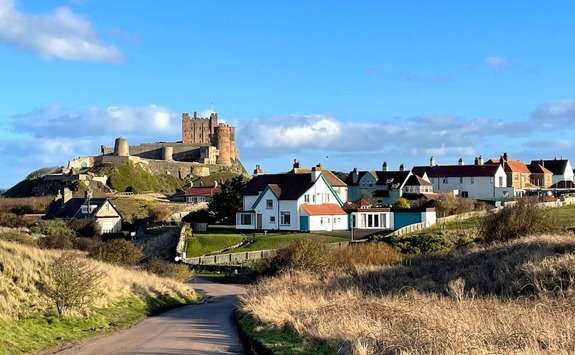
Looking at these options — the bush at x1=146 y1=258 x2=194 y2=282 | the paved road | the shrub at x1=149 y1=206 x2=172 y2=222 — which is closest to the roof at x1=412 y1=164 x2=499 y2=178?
the shrub at x1=149 y1=206 x2=172 y2=222

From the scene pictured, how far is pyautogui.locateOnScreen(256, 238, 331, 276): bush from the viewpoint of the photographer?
1235 inches

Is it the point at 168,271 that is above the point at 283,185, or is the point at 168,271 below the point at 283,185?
below

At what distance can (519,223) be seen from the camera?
129ft

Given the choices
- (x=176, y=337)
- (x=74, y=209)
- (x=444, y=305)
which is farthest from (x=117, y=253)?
(x=74, y=209)

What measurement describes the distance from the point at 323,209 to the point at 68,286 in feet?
145

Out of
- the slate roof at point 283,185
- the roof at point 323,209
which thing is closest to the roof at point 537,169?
the roof at point 323,209

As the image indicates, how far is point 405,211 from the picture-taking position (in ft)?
209

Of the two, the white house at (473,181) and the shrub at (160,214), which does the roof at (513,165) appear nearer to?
the white house at (473,181)

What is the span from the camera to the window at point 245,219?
6444 cm

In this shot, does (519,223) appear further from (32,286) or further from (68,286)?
(32,286)

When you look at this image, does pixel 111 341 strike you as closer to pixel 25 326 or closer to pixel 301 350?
pixel 25 326

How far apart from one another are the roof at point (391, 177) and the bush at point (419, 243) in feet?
101

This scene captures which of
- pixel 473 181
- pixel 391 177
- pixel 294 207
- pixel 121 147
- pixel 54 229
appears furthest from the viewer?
pixel 121 147

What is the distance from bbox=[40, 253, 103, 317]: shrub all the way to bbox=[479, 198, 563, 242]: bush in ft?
85.8
